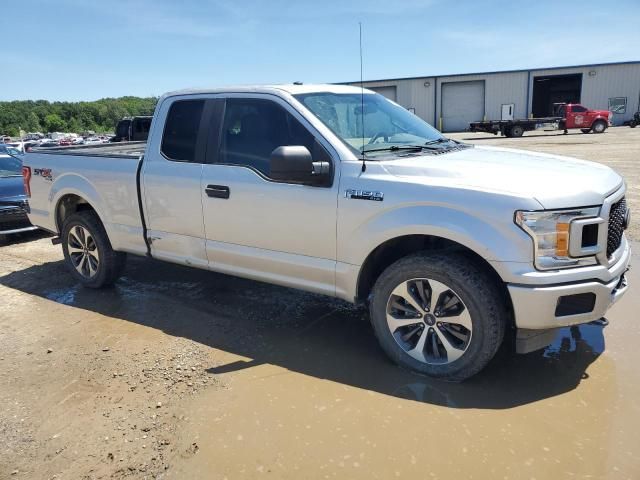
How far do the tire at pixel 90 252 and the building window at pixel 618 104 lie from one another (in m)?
48.7

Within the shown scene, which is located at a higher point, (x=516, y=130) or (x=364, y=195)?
(x=364, y=195)

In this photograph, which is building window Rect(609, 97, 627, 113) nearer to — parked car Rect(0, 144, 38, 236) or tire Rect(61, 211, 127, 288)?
parked car Rect(0, 144, 38, 236)

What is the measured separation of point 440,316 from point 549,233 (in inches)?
34.5

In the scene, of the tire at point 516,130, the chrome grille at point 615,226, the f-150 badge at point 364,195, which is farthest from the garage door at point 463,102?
the f-150 badge at point 364,195

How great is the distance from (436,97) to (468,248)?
47.1 metres

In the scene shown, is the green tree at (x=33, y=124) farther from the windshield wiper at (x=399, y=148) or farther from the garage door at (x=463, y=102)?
the windshield wiper at (x=399, y=148)

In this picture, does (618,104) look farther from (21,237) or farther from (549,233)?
(549,233)

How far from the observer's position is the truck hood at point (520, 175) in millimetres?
2988

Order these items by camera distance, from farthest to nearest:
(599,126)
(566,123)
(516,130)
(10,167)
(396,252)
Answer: (516,130) < (599,126) < (566,123) < (10,167) < (396,252)

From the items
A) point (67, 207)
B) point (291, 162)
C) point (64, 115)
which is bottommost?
point (67, 207)

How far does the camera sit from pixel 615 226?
3.26 meters

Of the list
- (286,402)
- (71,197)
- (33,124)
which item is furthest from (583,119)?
(33,124)

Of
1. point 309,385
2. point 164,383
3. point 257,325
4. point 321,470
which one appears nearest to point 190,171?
point 257,325

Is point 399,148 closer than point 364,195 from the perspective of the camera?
No
